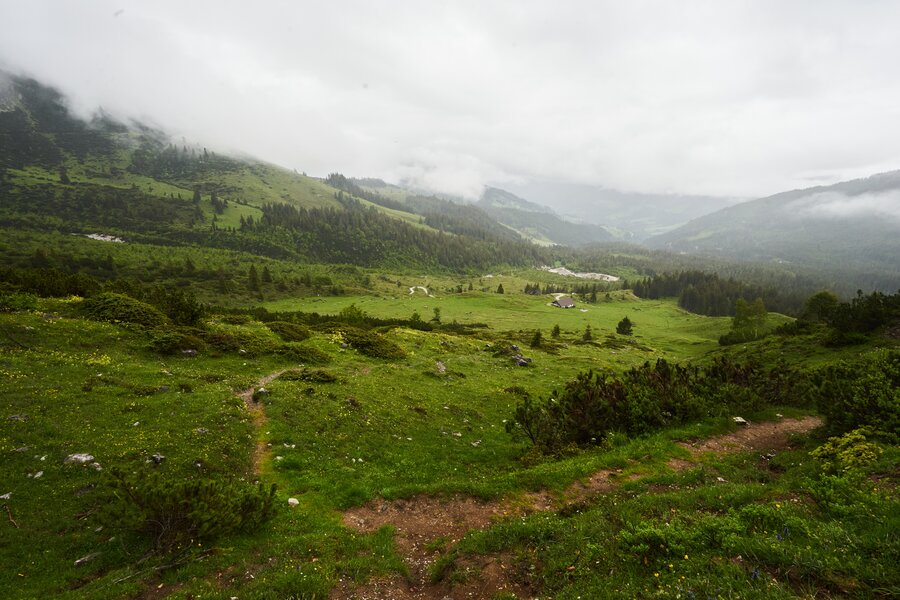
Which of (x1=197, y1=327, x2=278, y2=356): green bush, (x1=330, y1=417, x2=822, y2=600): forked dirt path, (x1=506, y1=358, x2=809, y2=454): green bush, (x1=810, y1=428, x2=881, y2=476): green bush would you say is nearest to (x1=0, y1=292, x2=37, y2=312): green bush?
(x1=197, y1=327, x2=278, y2=356): green bush

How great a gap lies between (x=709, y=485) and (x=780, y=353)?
43620 millimetres

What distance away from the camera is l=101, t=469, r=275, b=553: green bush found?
443 inches

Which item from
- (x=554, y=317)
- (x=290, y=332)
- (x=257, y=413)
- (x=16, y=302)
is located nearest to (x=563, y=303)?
(x=554, y=317)

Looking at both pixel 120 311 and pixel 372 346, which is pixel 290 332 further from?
pixel 120 311

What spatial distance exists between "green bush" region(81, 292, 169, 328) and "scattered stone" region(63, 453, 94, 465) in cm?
1958

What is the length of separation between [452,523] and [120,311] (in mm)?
33762

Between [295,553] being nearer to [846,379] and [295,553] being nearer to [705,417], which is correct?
[705,417]

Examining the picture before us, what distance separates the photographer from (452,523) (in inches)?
553

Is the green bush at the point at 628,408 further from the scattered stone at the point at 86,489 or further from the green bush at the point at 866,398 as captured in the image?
the scattered stone at the point at 86,489

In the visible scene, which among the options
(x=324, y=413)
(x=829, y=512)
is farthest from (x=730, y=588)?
(x=324, y=413)

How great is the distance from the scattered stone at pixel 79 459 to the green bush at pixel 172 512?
13.7 feet

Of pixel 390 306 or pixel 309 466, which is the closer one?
pixel 309 466

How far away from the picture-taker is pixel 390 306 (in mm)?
125250

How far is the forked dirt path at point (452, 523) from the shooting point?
10422 millimetres
